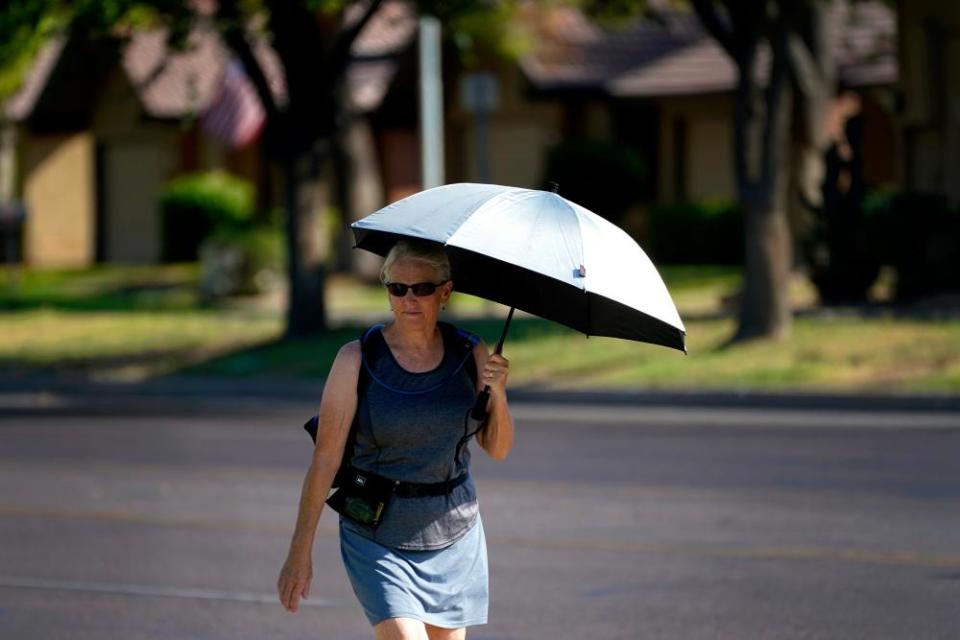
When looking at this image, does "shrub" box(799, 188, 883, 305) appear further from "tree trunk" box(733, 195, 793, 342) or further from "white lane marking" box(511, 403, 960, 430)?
"white lane marking" box(511, 403, 960, 430)

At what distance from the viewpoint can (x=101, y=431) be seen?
15.9 metres

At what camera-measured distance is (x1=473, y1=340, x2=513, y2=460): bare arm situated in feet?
16.9

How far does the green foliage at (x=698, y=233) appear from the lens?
3278cm

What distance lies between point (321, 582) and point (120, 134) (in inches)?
1301

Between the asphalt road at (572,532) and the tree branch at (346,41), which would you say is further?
the tree branch at (346,41)

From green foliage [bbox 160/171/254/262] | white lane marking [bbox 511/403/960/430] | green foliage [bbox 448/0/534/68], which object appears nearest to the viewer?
white lane marking [bbox 511/403/960/430]

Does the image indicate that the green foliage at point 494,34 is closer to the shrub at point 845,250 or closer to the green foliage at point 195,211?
the shrub at point 845,250

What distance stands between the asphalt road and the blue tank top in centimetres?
265

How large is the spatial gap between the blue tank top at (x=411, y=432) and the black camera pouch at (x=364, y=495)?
0.07ft

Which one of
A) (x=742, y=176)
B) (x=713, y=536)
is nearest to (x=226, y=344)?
(x=742, y=176)

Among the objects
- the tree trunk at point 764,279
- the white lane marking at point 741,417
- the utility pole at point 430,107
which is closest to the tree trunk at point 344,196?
the utility pole at point 430,107

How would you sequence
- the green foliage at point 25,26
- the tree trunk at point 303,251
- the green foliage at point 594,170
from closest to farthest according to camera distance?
the green foliage at point 25,26 < the tree trunk at point 303,251 < the green foliage at point 594,170

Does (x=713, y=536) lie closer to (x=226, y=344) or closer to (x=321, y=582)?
(x=321, y=582)

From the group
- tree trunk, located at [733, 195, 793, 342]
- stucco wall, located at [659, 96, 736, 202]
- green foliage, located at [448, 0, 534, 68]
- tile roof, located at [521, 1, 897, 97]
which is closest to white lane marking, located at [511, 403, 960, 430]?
tree trunk, located at [733, 195, 793, 342]
